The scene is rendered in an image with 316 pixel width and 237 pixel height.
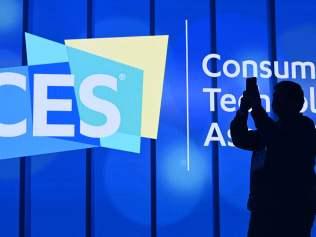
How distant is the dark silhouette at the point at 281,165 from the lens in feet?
4.61

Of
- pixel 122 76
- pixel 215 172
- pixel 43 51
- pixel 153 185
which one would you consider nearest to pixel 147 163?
pixel 153 185

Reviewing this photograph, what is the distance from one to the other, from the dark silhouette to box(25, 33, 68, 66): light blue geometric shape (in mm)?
1288

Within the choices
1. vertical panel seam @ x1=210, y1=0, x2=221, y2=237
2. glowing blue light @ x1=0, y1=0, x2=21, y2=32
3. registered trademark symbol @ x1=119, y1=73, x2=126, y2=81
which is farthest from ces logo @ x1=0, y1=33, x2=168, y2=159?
vertical panel seam @ x1=210, y1=0, x2=221, y2=237

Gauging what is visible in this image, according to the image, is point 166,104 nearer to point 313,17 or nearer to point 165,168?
Answer: point 165,168

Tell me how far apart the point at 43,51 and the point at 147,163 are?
76cm

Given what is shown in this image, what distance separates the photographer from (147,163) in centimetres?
251

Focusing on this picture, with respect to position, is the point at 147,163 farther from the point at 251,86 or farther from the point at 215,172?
the point at 251,86

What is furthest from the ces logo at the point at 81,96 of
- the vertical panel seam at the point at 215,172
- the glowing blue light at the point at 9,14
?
the vertical panel seam at the point at 215,172

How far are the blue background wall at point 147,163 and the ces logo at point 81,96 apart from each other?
5 cm

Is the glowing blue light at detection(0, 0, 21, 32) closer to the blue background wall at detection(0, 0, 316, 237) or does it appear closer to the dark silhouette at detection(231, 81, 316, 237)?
the blue background wall at detection(0, 0, 316, 237)

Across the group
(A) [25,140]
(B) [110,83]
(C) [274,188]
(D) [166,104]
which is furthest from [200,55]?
(C) [274,188]

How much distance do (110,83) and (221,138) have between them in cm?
63

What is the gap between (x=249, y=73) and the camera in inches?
103

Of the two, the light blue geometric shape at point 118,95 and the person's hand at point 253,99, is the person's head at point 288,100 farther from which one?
the light blue geometric shape at point 118,95
